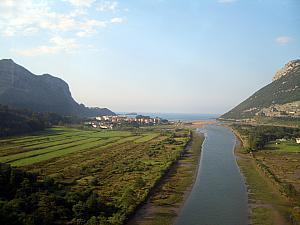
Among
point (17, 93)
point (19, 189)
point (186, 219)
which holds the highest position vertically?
point (17, 93)

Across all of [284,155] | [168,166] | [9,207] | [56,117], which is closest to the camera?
[9,207]

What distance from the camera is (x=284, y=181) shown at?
40188 mm

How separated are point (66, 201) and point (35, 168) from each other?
731 inches

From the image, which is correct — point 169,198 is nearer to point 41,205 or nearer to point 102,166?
point 41,205

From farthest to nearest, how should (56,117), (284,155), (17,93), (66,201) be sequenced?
(17,93) < (56,117) < (284,155) < (66,201)

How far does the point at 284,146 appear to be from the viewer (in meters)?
73.2

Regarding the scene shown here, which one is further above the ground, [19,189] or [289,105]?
[289,105]

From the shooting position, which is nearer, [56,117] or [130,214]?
[130,214]

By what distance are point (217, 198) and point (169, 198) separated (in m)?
4.55

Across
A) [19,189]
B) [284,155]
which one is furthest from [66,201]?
[284,155]

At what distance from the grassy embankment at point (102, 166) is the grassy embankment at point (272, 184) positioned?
409 inches

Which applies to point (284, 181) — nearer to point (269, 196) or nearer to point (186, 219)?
point (269, 196)

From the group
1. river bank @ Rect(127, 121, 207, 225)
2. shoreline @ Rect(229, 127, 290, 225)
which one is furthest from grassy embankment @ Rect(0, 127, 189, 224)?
shoreline @ Rect(229, 127, 290, 225)

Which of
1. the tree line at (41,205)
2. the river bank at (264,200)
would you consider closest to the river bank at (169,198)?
the tree line at (41,205)
